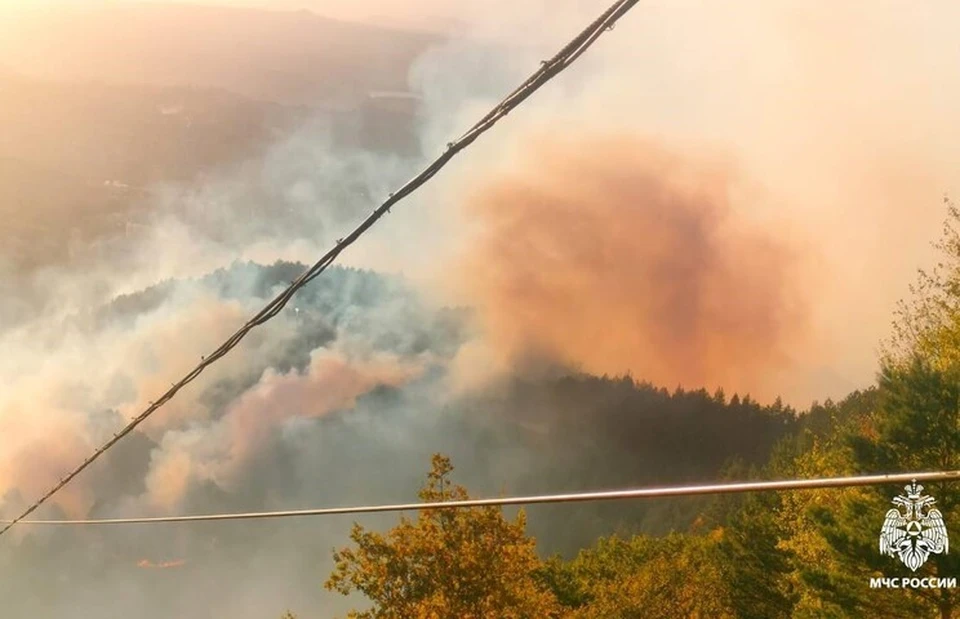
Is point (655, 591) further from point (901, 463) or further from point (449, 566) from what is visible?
point (901, 463)

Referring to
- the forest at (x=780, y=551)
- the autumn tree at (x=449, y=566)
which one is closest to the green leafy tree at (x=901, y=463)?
the forest at (x=780, y=551)

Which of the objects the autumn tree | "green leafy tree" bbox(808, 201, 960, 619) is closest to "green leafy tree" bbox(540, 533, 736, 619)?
the autumn tree

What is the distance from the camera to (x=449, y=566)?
15648 mm

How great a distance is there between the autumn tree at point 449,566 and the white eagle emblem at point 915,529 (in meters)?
7.29

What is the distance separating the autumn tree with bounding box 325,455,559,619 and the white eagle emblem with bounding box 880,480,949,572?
729 centimetres

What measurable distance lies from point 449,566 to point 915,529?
32.6 feet

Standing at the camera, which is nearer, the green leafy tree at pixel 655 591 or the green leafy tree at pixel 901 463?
the green leafy tree at pixel 901 463

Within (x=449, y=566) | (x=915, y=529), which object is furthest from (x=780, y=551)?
(x=915, y=529)

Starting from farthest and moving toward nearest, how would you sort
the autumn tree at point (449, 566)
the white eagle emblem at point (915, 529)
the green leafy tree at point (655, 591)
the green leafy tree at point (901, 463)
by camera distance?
the green leafy tree at point (655, 591)
the autumn tree at point (449, 566)
the green leafy tree at point (901, 463)
the white eagle emblem at point (915, 529)

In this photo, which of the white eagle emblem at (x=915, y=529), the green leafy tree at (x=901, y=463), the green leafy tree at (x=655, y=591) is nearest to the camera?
the white eagle emblem at (x=915, y=529)

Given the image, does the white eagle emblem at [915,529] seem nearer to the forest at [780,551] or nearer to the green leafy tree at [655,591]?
the forest at [780,551]

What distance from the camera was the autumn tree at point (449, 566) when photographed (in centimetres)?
1555

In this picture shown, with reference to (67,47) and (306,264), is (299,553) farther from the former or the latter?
(67,47)

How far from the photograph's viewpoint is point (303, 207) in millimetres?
129000
